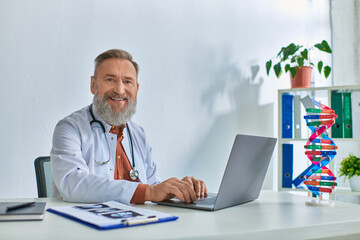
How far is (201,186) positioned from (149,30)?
1.97 metres

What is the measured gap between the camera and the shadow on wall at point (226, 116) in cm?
335

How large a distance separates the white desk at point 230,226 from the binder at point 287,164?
83.8 inches

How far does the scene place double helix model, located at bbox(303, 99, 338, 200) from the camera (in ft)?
4.29

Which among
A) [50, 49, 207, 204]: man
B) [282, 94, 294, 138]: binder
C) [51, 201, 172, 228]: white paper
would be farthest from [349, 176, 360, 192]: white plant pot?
[51, 201, 172, 228]: white paper

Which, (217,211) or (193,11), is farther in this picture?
(193,11)

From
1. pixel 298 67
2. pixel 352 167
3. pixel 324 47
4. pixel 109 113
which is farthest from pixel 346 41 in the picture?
pixel 109 113

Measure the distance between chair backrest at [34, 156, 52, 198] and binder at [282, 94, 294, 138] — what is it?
6.86 ft

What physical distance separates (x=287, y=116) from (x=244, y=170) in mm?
2297

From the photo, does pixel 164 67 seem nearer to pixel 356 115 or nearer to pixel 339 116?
pixel 339 116

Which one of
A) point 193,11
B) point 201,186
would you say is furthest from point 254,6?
point 201,186

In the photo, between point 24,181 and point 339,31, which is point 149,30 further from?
point 339,31

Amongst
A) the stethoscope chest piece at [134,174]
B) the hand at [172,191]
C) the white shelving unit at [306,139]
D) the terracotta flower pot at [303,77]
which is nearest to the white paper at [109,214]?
the hand at [172,191]

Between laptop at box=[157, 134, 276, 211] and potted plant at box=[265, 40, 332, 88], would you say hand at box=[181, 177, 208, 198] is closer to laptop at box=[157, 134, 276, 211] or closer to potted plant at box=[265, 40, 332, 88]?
laptop at box=[157, 134, 276, 211]

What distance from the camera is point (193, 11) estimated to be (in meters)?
3.30
